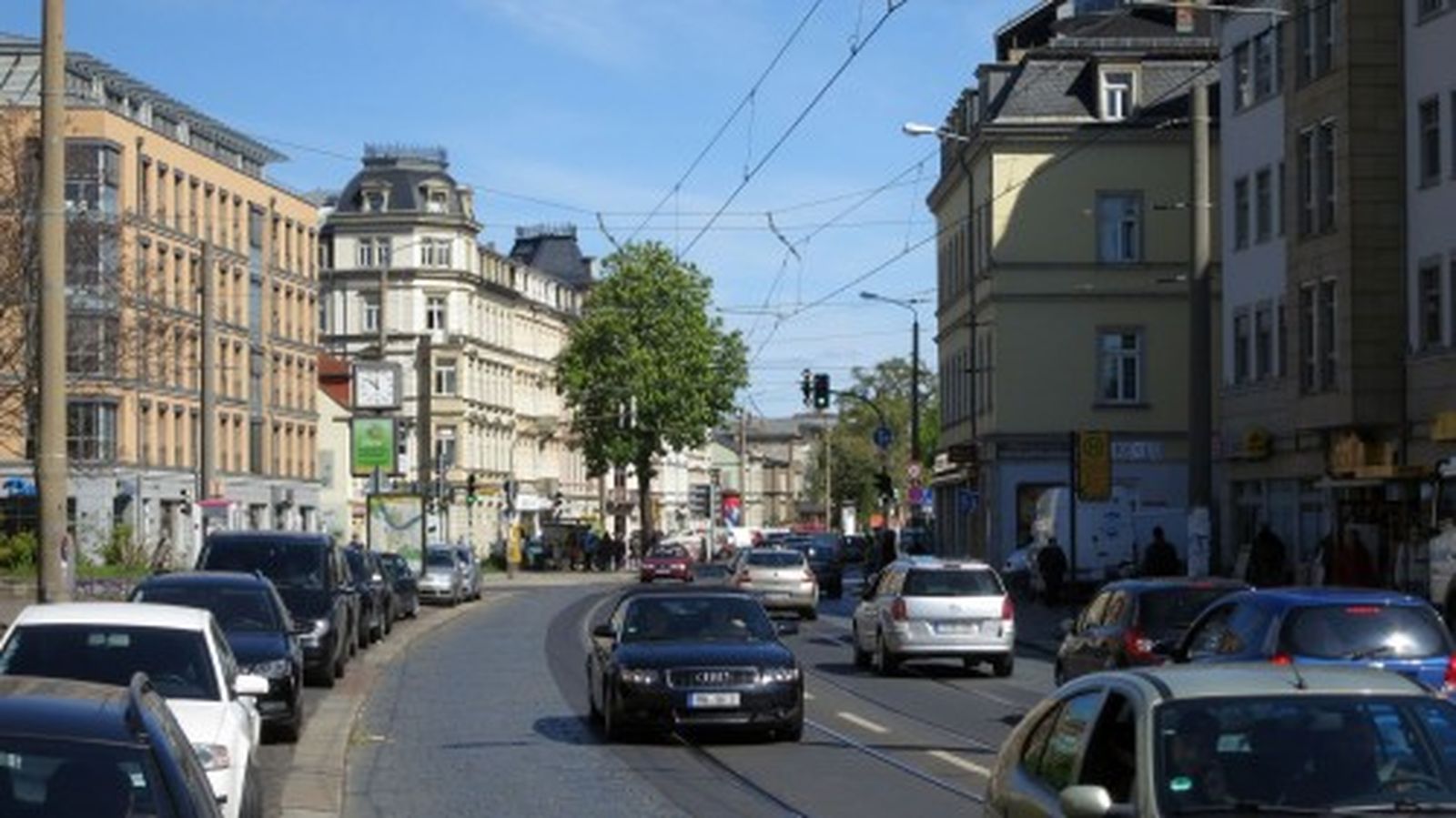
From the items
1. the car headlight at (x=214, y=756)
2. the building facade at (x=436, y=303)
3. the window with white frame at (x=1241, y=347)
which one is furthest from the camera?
the building facade at (x=436, y=303)

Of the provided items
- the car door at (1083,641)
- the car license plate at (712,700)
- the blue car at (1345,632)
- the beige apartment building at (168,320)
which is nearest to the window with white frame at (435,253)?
the beige apartment building at (168,320)

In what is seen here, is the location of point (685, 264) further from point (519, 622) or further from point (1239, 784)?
point (1239, 784)

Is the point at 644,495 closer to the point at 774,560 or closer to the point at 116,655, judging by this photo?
the point at 774,560

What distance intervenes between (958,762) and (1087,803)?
41.1 ft

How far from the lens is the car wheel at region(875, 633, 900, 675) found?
33.7 metres

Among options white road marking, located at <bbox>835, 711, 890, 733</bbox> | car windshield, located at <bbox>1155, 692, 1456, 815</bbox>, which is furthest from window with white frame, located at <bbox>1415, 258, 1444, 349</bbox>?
car windshield, located at <bbox>1155, 692, 1456, 815</bbox>

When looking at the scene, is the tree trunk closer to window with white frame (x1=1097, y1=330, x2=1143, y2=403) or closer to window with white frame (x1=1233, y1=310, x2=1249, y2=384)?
window with white frame (x1=1097, y1=330, x2=1143, y2=403)

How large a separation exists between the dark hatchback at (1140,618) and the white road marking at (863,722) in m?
2.05

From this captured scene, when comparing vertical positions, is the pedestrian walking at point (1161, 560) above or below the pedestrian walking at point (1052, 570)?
above

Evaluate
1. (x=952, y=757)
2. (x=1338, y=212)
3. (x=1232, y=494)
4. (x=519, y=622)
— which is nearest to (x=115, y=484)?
(x=519, y=622)

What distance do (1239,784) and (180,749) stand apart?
11.8ft

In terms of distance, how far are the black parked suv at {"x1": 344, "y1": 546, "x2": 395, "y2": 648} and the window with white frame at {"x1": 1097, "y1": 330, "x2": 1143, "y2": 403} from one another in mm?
26736

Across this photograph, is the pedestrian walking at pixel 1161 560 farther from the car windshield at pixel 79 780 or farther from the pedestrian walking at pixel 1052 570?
the car windshield at pixel 79 780

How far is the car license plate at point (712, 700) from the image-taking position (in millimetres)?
22391
